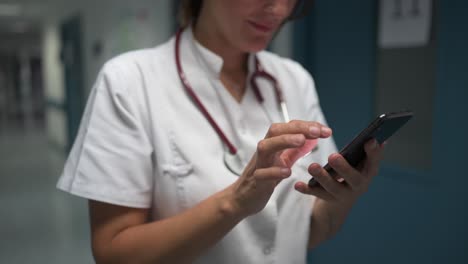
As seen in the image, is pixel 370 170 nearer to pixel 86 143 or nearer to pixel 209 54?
pixel 209 54

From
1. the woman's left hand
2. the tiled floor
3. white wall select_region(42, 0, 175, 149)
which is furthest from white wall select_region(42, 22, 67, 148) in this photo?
the woman's left hand

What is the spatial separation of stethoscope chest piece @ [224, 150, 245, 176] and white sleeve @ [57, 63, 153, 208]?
0.15 m

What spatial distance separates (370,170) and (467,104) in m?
0.74

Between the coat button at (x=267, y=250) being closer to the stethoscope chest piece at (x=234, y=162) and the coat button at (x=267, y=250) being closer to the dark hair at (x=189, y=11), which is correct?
the stethoscope chest piece at (x=234, y=162)

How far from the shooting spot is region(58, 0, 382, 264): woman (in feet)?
2.24

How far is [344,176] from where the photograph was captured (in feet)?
2.23

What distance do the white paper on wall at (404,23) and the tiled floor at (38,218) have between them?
220cm

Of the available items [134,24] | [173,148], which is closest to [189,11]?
[173,148]

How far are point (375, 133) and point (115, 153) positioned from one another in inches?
18.2

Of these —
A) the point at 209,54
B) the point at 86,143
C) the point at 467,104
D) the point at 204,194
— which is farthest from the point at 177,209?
the point at 467,104

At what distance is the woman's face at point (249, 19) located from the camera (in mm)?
791

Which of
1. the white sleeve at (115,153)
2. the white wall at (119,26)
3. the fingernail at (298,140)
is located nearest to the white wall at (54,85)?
the white wall at (119,26)

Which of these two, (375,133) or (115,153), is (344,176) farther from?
(115,153)

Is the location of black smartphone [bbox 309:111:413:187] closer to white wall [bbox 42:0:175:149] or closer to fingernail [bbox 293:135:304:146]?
fingernail [bbox 293:135:304:146]
